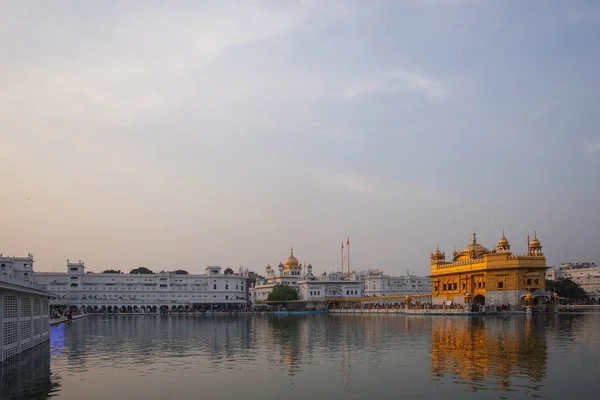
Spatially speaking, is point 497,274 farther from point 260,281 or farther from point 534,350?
point 260,281

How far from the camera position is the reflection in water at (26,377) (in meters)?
18.9

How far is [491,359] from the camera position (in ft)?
81.0

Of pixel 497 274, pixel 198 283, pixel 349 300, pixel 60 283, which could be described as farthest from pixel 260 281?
pixel 497 274

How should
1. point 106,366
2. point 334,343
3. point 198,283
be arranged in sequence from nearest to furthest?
point 106,366, point 334,343, point 198,283

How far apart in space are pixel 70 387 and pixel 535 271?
193 ft

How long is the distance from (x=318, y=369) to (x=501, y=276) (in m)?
51.0

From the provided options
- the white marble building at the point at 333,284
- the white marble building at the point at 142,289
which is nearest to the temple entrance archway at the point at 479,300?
the white marble building at the point at 333,284

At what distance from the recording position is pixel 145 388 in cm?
1975

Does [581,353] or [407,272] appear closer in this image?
[581,353]

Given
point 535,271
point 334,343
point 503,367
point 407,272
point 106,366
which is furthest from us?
point 407,272

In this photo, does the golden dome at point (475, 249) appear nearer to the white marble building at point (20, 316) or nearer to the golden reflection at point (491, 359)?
the golden reflection at point (491, 359)

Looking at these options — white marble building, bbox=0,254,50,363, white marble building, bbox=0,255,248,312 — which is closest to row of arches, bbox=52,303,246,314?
white marble building, bbox=0,255,248,312

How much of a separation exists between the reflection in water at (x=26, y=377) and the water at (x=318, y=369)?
0.11 feet

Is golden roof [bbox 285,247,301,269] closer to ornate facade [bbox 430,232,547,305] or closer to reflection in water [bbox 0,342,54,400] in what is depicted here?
ornate facade [bbox 430,232,547,305]
